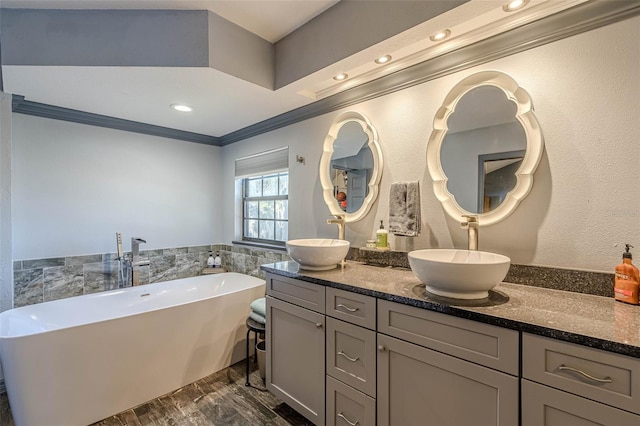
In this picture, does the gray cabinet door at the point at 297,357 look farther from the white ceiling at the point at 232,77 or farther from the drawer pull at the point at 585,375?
the white ceiling at the point at 232,77

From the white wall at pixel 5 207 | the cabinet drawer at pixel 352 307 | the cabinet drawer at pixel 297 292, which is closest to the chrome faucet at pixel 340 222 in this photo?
the cabinet drawer at pixel 297 292

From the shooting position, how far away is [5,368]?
1.73 m

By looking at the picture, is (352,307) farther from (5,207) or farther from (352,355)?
(5,207)

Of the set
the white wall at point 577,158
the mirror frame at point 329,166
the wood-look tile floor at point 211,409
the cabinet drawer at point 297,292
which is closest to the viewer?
the white wall at point 577,158

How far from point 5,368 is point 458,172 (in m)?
2.96

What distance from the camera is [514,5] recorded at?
1331 mm

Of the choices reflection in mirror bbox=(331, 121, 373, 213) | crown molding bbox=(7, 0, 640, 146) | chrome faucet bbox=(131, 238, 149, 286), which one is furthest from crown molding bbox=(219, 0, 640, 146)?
chrome faucet bbox=(131, 238, 149, 286)

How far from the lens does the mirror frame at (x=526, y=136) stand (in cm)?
147

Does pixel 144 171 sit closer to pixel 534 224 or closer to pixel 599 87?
pixel 534 224

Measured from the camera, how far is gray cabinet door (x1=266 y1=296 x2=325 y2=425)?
5.49ft

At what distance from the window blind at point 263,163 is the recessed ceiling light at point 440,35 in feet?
5.29

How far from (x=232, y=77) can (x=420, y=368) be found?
2047 mm

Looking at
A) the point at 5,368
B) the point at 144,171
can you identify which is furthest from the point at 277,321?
the point at 144,171

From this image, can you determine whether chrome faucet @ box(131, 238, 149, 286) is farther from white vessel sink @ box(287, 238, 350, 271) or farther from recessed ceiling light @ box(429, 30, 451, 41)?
recessed ceiling light @ box(429, 30, 451, 41)
